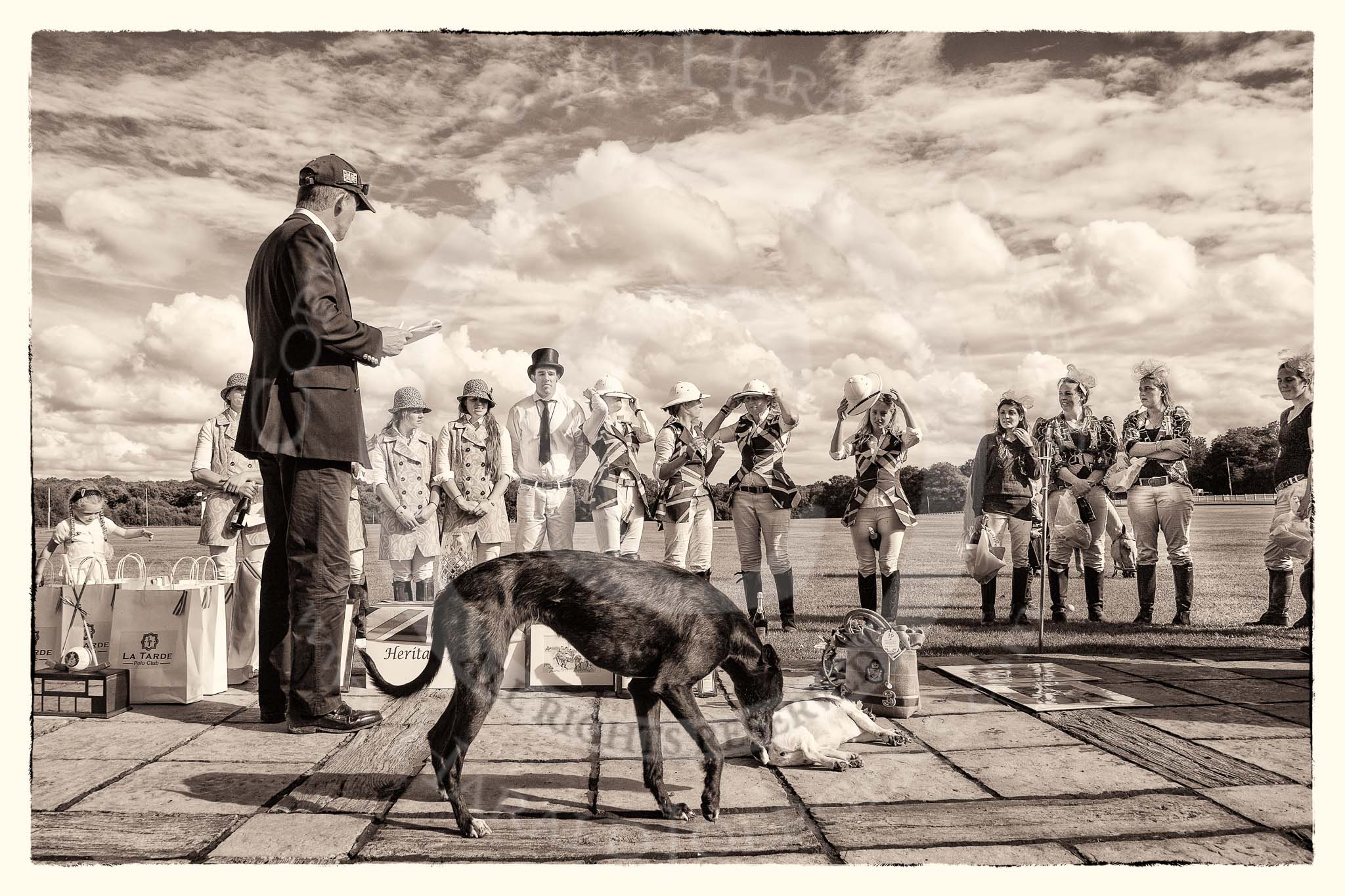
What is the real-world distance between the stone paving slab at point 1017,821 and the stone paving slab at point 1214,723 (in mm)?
1031

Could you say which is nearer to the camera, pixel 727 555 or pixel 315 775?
pixel 315 775

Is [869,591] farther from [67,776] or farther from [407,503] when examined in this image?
[67,776]

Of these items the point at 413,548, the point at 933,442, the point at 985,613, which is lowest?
the point at 985,613

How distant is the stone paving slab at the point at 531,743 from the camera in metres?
4.02

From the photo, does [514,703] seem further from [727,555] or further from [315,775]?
[727,555]

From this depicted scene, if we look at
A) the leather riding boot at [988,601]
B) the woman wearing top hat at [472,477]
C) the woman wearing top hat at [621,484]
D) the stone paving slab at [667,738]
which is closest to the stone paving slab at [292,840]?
the stone paving slab at [667,738]

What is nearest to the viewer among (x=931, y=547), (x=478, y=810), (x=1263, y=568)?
(x=478, y=810)

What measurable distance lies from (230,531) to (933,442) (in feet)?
15.6

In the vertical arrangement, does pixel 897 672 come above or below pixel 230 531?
below

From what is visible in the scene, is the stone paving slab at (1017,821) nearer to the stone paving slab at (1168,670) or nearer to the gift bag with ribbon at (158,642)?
the stone paving slab at (1168,670)

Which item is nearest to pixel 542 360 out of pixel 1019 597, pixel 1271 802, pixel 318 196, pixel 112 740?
pixel 318 196

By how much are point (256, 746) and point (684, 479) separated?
3.92 metres

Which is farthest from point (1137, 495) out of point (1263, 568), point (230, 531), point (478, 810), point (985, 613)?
point (230, 531)

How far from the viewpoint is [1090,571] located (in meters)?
8.12
